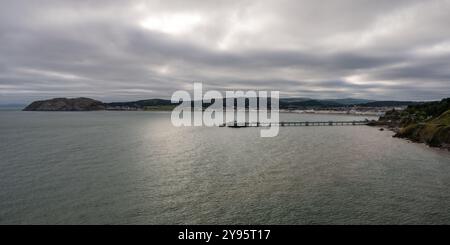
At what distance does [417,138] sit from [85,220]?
88699mm

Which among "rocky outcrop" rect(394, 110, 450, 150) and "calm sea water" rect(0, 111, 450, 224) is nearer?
"calm sea water" rect(0, 111, 450, 224)

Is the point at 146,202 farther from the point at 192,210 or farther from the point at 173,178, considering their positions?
the point at 173,178

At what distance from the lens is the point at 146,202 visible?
32812 millimetres

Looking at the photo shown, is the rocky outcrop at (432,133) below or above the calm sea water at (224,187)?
above

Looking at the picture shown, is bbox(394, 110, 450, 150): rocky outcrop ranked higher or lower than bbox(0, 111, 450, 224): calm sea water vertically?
higher

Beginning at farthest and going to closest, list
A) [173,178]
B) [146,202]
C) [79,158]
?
[79,158], [173,178], [146,202]

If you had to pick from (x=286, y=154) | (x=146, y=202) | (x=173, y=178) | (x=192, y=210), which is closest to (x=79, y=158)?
(x=173, y=178)

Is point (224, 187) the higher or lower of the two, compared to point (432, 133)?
lower

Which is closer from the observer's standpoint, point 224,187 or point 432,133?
point 224,187

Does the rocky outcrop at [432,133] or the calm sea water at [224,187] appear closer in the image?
the calm sea water at [224,187]

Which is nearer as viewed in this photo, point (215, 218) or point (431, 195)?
point (215, 218)

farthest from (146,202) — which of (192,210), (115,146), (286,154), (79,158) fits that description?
(115,146)
